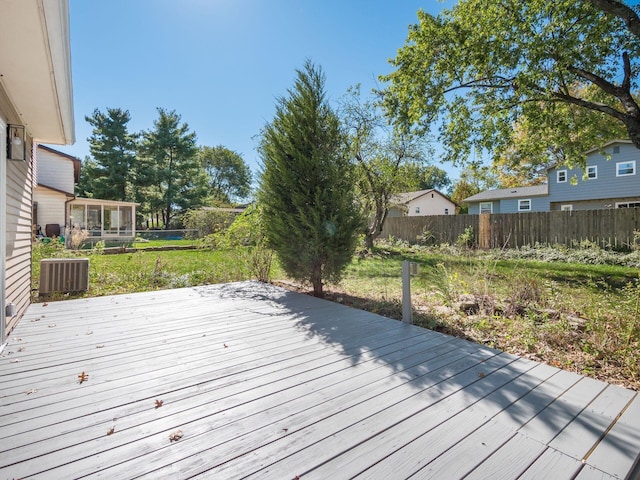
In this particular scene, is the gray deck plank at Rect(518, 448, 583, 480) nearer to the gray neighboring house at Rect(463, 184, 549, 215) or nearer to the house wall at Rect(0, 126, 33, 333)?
the house wall at Rect(0, 126, 33, 333)

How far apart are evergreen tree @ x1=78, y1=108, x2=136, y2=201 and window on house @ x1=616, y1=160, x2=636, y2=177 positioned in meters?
30.4

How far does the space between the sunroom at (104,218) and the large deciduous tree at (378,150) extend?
14.0 metres

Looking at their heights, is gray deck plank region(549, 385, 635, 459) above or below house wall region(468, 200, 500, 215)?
below

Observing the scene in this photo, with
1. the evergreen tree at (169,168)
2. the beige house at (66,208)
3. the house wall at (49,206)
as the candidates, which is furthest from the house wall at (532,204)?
the house wall at (49,206)

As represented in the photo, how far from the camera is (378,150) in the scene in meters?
12.8

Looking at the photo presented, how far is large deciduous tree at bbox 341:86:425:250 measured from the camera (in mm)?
12102

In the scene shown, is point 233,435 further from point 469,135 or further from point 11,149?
point 469,135

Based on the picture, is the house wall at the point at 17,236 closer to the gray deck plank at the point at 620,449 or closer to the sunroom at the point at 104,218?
the gray deck plank at the point at 620,449

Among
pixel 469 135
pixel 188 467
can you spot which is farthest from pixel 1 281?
pixel 469 135

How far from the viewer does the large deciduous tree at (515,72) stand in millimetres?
6734

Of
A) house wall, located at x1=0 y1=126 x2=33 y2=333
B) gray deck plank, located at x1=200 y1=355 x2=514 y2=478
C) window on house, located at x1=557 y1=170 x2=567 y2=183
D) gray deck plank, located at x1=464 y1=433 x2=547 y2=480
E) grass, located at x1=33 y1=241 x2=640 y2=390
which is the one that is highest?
window on house, located at x1=557 y1=170 x2=567 y2=183

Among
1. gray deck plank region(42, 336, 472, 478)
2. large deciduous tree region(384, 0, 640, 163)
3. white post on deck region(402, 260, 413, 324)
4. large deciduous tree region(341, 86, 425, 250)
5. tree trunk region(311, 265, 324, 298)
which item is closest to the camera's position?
gray deck plank region(42, 336, 472, 478)

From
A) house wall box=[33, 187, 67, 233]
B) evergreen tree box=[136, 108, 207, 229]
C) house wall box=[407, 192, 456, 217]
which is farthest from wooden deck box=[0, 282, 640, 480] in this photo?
house wall box=[407, 192, 456, 217]

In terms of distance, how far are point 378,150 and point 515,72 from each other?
562 cm
